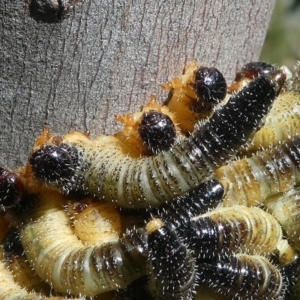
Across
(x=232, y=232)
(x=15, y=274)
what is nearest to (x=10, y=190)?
(x=15, y=274)

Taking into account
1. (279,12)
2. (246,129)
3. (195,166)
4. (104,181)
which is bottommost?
(279,12)

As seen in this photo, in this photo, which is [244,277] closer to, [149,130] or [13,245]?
[149,130]

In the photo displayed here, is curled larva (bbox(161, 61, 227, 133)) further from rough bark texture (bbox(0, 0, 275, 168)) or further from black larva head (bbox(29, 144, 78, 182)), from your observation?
black larva head (bbox(29, 144, 78, 182))

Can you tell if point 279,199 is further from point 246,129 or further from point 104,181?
point 104,181

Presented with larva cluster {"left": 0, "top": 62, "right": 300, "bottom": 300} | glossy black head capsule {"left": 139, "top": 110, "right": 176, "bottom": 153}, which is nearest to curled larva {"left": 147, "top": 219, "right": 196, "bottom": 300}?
larva cluster {"left": 0, "top": 62, "right": 300, "bottom": 300}

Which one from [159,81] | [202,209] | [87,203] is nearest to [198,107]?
[159,81]

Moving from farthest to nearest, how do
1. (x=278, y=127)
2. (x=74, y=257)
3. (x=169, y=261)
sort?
1. (x=278, y=127)
2. (x=74, y=257)
3. (x=169, y=261)

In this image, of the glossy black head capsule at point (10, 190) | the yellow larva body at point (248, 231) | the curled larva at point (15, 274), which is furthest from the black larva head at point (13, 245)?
the yellow larva body at point (248, 231)
